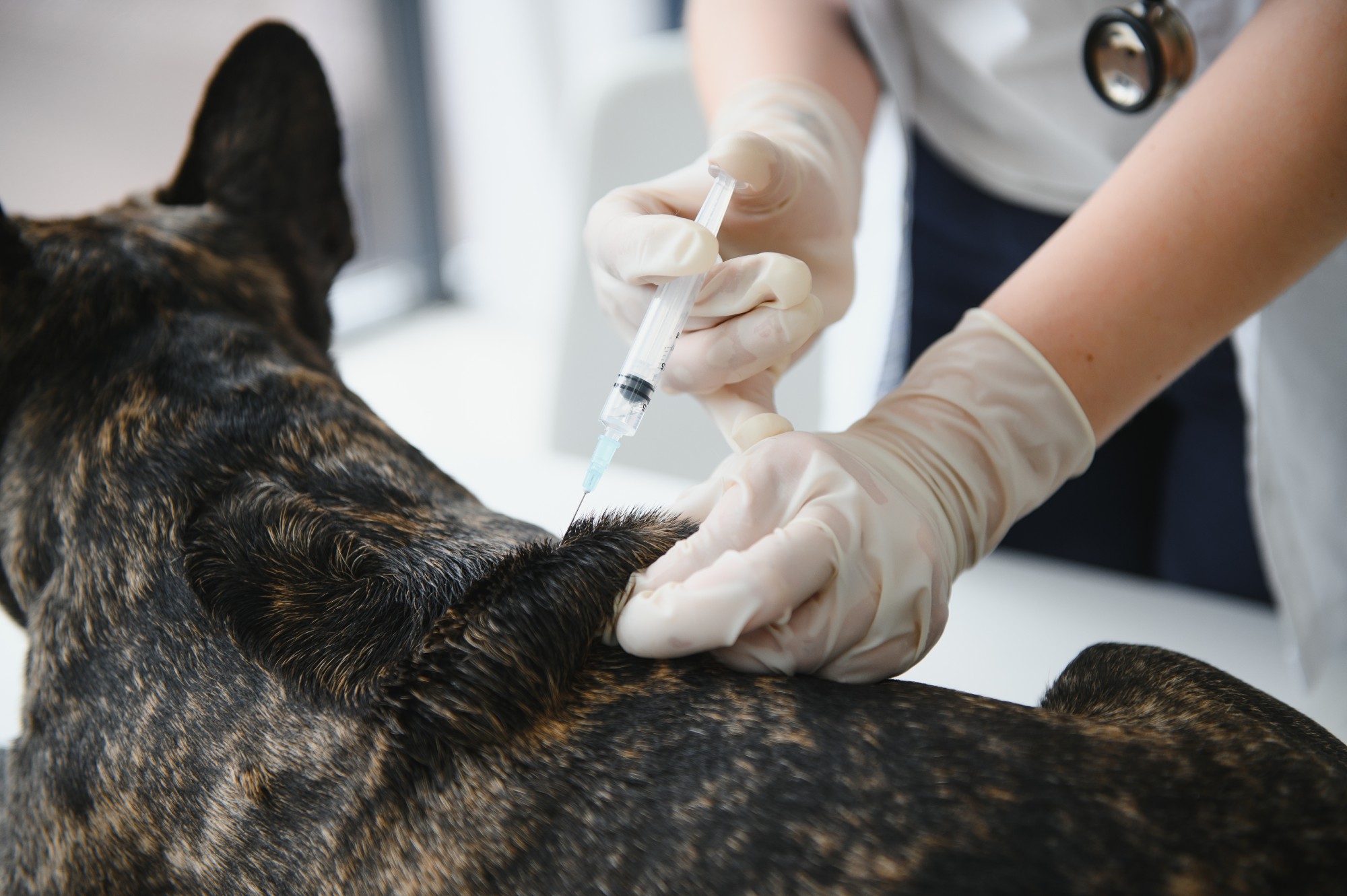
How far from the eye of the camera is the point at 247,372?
3.31ft

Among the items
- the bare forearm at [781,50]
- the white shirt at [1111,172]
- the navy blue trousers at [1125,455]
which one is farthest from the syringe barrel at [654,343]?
the navy blue trousers at [1125,455]

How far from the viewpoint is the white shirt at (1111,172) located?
1.36 meters

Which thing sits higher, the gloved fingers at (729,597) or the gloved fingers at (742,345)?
the gloved fingers at (742,345)

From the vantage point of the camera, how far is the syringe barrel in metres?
0.91

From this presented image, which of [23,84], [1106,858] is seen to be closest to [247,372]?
[1106,858]

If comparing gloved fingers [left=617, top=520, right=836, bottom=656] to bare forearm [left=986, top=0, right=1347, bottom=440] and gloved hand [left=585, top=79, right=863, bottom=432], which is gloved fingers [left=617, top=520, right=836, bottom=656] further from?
bare forearm [left=986, top=0, right=1347, bottom=440]

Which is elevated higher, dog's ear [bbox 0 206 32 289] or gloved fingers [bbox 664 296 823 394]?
gloved fingers [bbox 664 296 823 394]

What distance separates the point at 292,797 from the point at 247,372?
0.49 m

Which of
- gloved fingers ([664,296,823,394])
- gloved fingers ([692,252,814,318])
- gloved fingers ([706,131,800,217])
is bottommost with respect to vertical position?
gloved fingers ([664,296,823,394])

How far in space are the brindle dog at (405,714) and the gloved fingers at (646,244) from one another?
249 millimetres

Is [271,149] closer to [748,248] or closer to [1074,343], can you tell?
[748,248]

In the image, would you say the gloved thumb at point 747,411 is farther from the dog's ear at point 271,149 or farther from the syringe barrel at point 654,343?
the dog's ear at point 271,149

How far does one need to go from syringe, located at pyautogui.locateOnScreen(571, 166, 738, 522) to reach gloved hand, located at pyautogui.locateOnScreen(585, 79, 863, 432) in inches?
0.9

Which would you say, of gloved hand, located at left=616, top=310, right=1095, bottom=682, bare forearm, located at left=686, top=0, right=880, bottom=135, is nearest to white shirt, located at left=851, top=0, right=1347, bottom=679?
bare forearm, located at left=686, top=0, right=880, bottom=135
